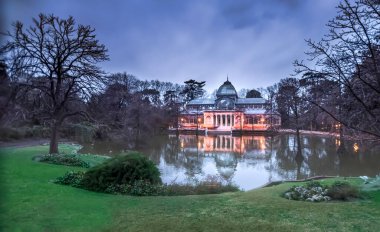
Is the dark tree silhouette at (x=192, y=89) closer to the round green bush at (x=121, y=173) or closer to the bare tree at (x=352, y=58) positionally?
the round green bush at (x=121, y=173)

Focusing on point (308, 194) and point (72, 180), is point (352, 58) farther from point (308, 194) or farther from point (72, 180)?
point (72, 180)

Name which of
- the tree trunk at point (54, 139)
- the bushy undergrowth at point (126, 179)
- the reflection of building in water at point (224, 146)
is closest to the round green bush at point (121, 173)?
the bushy undergrowth at point (126, 179)

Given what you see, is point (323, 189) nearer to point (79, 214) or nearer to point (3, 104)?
point (79, 214)

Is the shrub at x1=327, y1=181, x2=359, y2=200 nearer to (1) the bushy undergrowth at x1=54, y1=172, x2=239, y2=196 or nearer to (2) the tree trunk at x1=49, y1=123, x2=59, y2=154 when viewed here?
(1) the bushy undergrowth at x1=54, y1=172, x2=239, y2=196

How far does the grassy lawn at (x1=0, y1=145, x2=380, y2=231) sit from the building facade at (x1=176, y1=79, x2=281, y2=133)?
56493 mm

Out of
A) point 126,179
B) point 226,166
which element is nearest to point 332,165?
point 226,166

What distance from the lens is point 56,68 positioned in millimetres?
15883

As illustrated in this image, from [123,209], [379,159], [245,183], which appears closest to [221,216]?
[123,209]

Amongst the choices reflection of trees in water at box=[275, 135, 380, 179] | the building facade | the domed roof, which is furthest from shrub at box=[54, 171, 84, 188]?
the domed roof

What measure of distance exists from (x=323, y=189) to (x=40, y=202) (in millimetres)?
7128

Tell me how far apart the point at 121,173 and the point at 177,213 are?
11.7 feet

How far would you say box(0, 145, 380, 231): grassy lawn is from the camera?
5512 millimetres

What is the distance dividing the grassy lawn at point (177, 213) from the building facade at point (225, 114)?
185 ft

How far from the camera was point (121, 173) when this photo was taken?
31.1 ft
